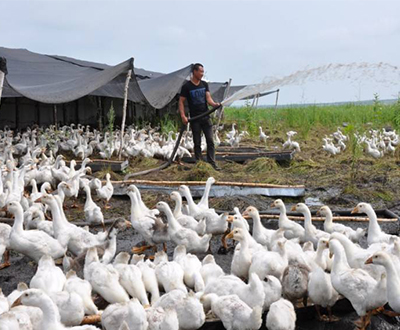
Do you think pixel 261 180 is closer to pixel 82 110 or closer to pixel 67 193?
pixel 67 193

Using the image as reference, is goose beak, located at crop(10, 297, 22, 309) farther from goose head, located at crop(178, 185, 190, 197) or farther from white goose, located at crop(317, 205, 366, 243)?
goose head, located at crop(178, 185, 190, 197)

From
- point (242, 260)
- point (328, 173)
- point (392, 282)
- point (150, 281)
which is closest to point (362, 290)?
point (392, 282)

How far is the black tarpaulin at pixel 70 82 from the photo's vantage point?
1237 centimetres

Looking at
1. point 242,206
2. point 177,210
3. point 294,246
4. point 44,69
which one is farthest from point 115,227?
point 44,69

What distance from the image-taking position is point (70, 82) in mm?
13898

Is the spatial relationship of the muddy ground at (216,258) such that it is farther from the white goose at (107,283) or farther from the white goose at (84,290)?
the white goose at (84,290)

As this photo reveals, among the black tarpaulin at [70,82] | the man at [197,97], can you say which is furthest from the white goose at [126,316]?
the black tarpaulin at [70,82]

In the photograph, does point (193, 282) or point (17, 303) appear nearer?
point (17, 303)

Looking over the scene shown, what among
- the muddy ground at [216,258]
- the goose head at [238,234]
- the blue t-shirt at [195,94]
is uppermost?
the blue t-shirt at [195,94]

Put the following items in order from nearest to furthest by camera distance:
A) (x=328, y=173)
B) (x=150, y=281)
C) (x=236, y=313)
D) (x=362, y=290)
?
(x=236, y=313) → (x=362, y=290) → (x=150, y=281) → (x=328, y=173)

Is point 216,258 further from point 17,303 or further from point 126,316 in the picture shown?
point 17,303

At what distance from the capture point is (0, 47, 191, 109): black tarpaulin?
40.6 ft

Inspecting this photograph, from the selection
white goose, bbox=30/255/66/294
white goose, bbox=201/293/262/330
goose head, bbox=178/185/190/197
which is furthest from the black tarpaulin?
white goose, bbox=201/293/262/330

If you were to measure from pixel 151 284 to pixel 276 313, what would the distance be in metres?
1.19
